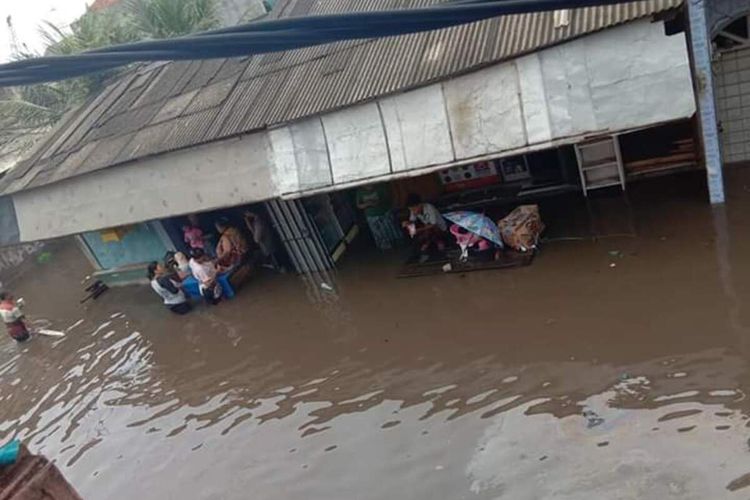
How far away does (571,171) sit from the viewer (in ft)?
34.8

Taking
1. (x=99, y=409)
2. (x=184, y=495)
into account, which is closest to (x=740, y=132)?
(x=184, y=495)

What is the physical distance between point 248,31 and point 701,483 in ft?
14.7

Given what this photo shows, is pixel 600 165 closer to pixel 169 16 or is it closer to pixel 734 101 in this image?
pixel 734 101

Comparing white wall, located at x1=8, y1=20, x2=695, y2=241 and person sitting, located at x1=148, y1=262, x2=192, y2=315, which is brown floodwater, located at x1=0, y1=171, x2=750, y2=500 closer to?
person sitting, located at x1=148, y1=262, x2=192, y2=315

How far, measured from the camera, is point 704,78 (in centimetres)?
734

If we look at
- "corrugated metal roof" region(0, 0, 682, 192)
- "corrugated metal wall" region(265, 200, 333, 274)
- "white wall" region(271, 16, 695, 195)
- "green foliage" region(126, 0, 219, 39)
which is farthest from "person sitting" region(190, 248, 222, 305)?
"green foliage" region(126, 0, 219, 39)

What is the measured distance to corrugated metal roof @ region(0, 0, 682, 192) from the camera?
7234 millimetres

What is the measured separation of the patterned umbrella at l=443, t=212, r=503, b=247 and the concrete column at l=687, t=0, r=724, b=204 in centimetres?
302

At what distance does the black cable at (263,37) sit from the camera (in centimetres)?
292

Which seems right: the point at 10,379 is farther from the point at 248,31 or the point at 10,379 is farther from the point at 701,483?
the point at 701,483

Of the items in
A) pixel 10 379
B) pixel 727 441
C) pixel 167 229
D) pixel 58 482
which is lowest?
pixel 727 441

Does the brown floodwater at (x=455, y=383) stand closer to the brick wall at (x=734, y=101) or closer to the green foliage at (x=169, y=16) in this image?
the brick wall at (x=734, y=101)

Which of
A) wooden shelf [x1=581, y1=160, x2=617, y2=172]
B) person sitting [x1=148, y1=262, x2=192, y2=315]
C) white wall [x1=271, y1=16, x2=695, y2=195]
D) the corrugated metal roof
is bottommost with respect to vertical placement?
wooden shelf [x1=581, y1=160, x2=617, y2=172]

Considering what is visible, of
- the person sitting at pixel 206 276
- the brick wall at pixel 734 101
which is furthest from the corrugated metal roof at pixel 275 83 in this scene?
the brick wall at pixel 734 101
